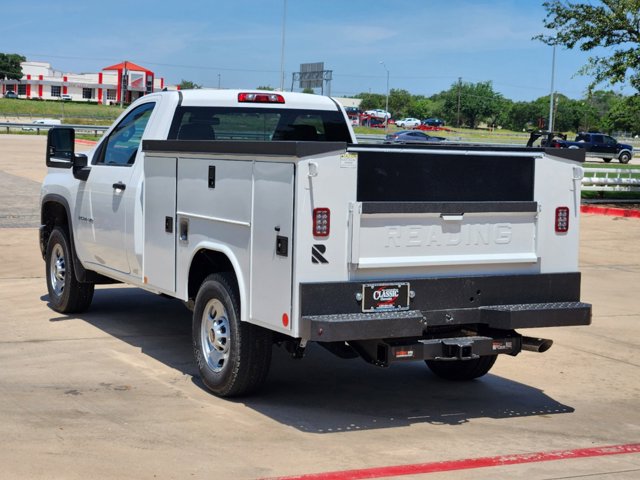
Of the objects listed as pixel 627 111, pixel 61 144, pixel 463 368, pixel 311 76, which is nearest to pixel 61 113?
pixel 311 76

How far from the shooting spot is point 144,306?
1130cm

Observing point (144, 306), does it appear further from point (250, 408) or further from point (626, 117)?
point (626, 117)

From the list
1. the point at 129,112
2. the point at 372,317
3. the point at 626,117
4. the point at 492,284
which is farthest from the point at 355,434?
the point at 626,117

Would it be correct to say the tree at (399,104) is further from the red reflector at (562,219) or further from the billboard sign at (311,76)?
the red reflector at (562,219)

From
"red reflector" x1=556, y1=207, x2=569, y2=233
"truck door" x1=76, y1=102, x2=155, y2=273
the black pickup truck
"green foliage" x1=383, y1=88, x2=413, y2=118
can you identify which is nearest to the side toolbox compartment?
"truck door" x1=76, y1=102, x2=155, y2=273

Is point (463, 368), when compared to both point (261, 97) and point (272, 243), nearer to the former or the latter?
point (272, 243)

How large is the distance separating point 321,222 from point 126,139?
11.9ft

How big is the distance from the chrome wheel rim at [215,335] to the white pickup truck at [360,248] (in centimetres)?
1

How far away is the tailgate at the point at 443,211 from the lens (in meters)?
6.68

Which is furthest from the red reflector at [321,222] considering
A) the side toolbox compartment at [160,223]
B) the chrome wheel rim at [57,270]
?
the chrome wheel rim at [57,270]

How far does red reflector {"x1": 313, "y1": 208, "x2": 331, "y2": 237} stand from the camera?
21.1ft

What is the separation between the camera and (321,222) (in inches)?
254

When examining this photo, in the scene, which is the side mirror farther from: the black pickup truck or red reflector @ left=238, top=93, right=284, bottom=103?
the black pickup truck

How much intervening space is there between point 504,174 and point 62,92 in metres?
149
